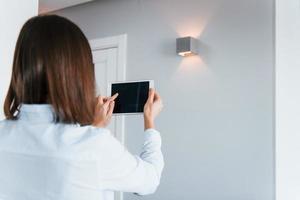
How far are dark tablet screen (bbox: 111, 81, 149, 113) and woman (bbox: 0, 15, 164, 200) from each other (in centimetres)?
32

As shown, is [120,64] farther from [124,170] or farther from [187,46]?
[124,170]

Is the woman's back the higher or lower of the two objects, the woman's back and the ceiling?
the lower

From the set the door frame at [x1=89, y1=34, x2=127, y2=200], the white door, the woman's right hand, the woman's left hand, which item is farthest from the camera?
the white door

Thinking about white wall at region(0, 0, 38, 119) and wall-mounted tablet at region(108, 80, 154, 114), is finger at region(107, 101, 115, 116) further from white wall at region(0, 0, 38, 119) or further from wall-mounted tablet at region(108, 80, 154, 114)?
white wall at region(0, 0, 38, 119)

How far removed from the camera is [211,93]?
2.81 m

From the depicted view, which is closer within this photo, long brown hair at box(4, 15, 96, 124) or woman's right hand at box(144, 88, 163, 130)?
long brown hair at box(4, 15, 96, 124)

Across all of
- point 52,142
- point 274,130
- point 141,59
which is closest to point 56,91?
point 52,142

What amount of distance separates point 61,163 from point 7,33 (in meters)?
1.55

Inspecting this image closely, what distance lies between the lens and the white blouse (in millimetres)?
779

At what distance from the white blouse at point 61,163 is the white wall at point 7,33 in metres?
1.37

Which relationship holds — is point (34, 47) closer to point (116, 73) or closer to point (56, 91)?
point (56, 91)

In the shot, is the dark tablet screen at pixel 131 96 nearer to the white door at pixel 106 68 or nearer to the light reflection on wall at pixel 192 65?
the light reflection on wall at pixel 192 65

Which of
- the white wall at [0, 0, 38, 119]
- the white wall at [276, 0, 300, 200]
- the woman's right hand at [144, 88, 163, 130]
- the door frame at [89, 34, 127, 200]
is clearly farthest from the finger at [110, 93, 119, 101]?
the door frame at [89, 34, 127, 200]

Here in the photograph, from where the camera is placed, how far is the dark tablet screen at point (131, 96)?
1157mm
